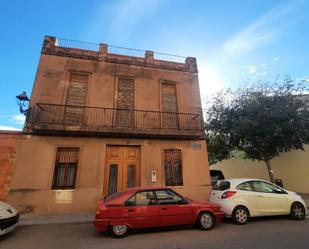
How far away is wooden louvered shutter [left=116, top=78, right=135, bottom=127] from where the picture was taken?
34.0 feet

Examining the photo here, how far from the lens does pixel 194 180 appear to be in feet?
33.2

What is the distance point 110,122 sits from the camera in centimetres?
1007

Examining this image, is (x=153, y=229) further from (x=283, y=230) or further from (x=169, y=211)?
(x=283, y=230)

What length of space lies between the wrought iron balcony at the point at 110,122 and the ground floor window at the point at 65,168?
1.00 metres

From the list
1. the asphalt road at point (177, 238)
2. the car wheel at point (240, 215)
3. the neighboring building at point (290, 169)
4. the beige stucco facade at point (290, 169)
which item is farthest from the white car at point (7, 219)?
the beige stucco facade at point (290, 169)

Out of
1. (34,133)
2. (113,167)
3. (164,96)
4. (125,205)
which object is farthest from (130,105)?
(125,205)

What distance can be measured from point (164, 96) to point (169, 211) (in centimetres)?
727

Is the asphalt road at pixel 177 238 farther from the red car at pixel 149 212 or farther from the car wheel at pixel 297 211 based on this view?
the car wheel at pixel 297 211

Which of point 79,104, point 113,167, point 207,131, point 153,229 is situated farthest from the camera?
point 207,131

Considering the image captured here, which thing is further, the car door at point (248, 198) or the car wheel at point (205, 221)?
the car door at point (248, 198)

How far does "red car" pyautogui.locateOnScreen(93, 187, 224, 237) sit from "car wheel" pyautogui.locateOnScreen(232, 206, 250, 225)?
29.2 inches

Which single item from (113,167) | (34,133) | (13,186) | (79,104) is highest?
(79,104)

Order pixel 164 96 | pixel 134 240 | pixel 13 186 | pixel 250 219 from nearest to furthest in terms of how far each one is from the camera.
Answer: pixel 134 240 → pixel 250 219 → pixel 13 186 → pixel 164 96

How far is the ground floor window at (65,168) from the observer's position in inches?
349
